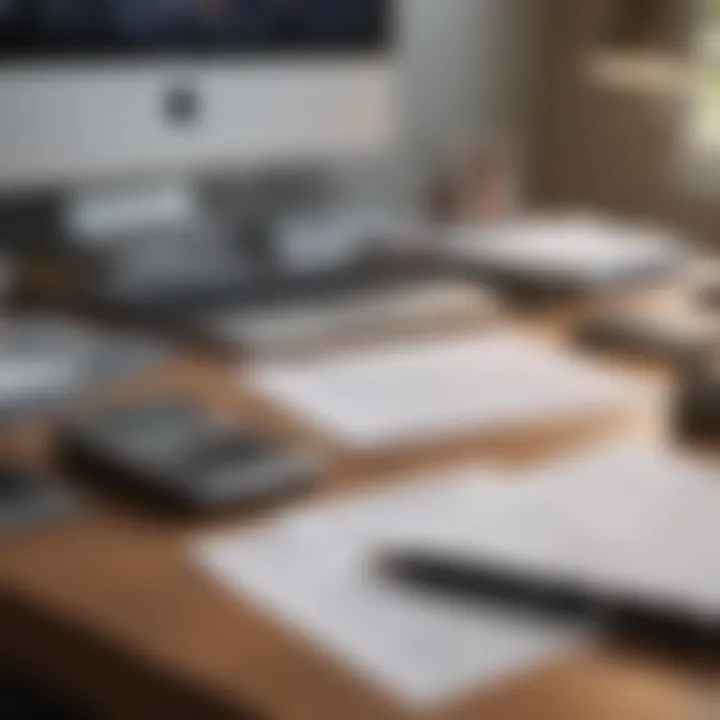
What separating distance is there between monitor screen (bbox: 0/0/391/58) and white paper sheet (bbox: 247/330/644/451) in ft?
1.03

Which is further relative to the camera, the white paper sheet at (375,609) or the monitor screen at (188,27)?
the monitor screen at (188,27)

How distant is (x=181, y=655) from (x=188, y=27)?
0.72m

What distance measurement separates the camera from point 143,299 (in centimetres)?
113

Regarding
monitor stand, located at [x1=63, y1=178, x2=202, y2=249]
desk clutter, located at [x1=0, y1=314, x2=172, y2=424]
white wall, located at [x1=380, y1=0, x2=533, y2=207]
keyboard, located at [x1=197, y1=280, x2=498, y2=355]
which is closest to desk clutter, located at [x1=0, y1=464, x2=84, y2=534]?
desk clutter, located at [x1=0, y1=314, x2=172, y2=424]

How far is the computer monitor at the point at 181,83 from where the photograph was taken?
1.10 meters

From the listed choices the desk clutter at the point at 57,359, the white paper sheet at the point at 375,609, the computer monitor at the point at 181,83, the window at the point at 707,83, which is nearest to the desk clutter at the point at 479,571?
the white paper sheet at the point at 375,609

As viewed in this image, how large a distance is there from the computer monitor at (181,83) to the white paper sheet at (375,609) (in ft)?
1.63

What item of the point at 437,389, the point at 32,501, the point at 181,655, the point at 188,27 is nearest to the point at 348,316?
the point at 437,389

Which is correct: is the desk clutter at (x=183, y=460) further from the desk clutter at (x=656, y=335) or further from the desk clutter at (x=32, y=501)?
the desk clutter at (x=656, y=335)

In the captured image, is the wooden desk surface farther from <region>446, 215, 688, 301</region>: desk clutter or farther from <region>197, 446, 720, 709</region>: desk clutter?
<region>446, 215, 688, 301</region>: desk clutter

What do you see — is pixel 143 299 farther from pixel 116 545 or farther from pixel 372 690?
pixel 372 690

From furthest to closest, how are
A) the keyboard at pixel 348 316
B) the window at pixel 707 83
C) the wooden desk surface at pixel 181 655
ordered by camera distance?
the window at pixel 707 83
the keyboard at pixel 348 316
the wooden desk surface at pixel 181 655

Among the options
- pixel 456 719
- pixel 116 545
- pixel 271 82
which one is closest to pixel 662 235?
pixel 271 82

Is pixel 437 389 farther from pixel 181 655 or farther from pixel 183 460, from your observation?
pixel 181 655
